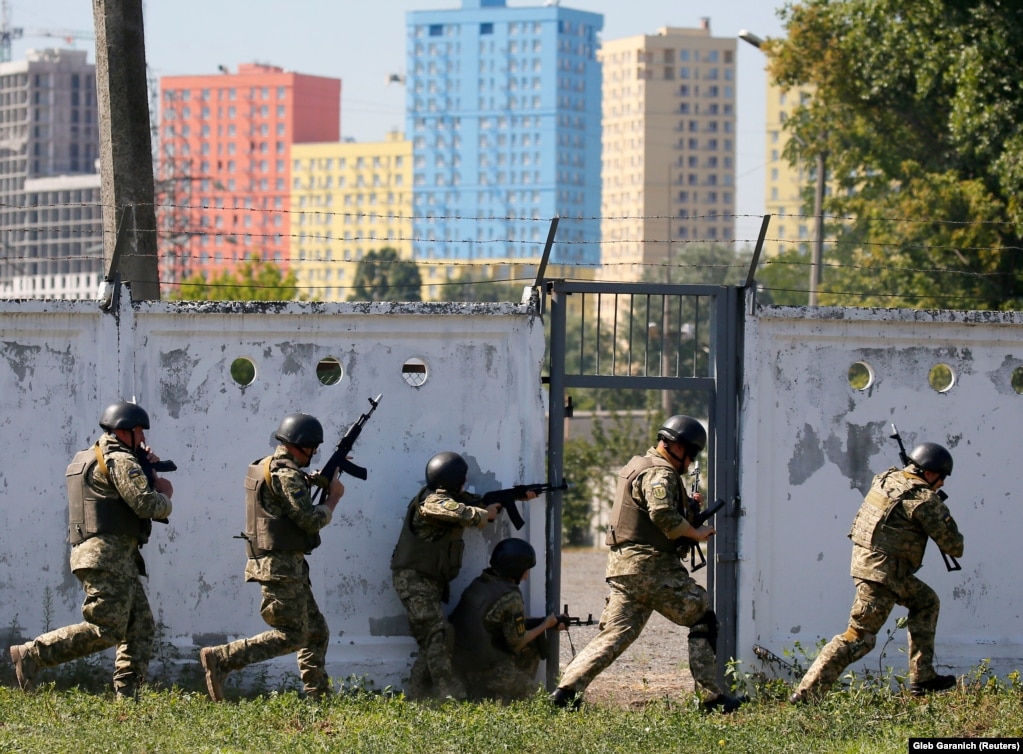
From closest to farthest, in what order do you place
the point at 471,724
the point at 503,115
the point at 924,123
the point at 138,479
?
the point at 471,724 < the point at 138,479 < the point at 924,123 < the point at 503,115

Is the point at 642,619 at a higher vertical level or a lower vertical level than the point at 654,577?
lower

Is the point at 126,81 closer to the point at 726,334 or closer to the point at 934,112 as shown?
the point at 726,334

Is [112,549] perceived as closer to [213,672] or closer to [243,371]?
[213,672]

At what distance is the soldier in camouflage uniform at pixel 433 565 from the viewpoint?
A: 8.03 m

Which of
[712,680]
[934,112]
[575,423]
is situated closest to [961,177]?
[934,112]

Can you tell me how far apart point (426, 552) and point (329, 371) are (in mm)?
1212

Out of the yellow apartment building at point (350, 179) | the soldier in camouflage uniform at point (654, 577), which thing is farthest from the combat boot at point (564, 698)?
the yellow apartment building at point (350, 179)

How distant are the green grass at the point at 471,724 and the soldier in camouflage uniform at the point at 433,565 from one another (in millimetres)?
378

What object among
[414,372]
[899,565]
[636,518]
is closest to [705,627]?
[636,518]

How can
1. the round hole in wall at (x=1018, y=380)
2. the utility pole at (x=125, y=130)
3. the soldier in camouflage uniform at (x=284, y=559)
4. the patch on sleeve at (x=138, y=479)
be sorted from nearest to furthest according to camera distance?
the patch on sleeve at (x=138, y=479), the soldier in camouflage uniform at (x=284, y=559), the round hole in wall at (x=1018, y=380), the utility pole at (x=125, y=130)

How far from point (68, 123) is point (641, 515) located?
174712 mm

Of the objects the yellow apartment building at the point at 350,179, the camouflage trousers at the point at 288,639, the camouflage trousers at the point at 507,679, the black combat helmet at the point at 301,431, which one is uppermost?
the yellow apartment building at the point at 350,179

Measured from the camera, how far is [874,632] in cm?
784

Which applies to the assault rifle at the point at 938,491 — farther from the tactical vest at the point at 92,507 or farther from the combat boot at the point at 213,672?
the tactical vest at the point at 92,507
